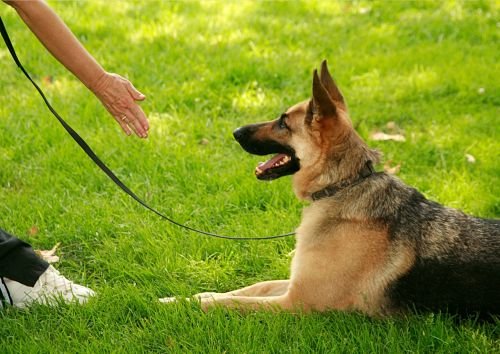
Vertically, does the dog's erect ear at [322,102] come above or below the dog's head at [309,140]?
above

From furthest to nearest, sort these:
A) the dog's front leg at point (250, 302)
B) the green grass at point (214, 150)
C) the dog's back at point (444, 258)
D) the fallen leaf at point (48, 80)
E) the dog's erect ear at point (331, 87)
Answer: the fallen leaf at point (48, 80)
the dog's erect ear at point (331, 87)
the dog's front leg at point (250, 302)
the green grass at point (214, 150)
the dog's back at point (444, 258)

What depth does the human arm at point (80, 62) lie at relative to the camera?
11.2 ft

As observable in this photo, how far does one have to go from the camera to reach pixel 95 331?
353 centimetres

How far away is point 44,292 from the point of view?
150 inches

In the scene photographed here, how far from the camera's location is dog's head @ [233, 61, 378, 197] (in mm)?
3656

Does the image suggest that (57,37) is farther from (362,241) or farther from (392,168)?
(392,168)

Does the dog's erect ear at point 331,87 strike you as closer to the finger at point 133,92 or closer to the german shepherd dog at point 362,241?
the german shepherd dog at point 362,241

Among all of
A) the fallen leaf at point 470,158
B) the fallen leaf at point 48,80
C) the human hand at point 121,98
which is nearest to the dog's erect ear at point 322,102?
the human hand at point 121,98

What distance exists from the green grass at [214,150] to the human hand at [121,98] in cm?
91

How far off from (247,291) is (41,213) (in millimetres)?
1752

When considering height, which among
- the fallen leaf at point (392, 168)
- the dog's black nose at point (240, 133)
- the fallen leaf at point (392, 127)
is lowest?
the fallen leaf at point (392, 168)

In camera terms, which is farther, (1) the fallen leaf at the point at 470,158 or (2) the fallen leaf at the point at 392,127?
(2) the fallen leaf at the point at 392,127

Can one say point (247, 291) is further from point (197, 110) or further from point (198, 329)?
point (197, 110)

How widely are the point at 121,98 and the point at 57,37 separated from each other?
0.50m
